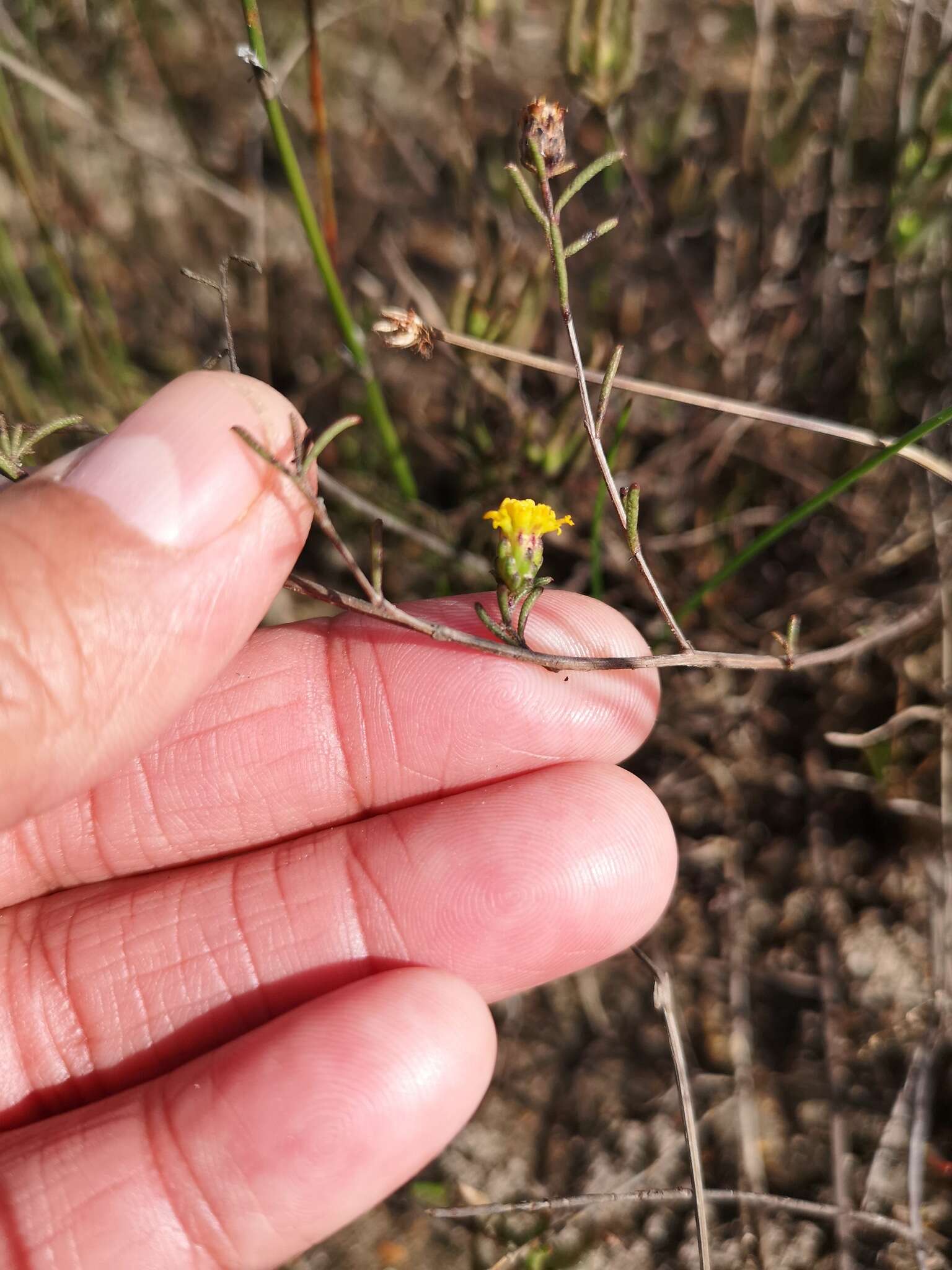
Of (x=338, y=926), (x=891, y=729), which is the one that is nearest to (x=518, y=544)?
(x=338, y=926)

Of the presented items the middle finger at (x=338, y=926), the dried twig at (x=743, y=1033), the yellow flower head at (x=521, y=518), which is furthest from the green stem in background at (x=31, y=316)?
the dried twig at (x=743, y=1033)

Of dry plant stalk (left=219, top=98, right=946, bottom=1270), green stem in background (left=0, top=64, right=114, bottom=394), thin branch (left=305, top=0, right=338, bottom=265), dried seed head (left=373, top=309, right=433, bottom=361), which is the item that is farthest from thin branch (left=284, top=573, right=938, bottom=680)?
green stem in background (left=0, top=64, right=114, bottom=394)

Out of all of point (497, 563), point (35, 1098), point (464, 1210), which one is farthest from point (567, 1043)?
point (497, 563)

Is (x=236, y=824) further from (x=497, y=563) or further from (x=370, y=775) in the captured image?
(x=497, y=563)

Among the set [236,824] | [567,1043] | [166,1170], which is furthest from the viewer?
[567,1043]

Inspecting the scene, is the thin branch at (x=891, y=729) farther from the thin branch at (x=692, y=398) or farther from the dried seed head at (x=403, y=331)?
the dried seed head at (x=403, y=331)

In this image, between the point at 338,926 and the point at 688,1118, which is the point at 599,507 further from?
the point at 688,1118
